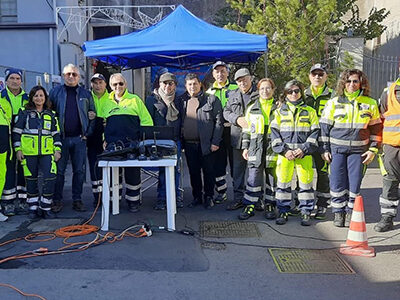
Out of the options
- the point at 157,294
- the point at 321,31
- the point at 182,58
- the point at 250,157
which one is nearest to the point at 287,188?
the point at 250,157

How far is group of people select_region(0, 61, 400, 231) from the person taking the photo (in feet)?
16.8

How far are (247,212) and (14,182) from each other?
3.35 metres

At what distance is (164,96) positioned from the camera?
6.02 metres

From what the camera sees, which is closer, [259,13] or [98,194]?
[98,194]

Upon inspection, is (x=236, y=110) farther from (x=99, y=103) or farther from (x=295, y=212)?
(x=99, y=103)

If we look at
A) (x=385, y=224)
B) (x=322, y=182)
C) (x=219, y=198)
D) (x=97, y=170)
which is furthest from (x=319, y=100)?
(x=97, y=170)

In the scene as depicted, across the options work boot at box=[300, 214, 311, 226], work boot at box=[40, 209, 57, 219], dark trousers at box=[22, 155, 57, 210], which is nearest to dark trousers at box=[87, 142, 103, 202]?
dark trousers at box=[22, 155, 57, 210]

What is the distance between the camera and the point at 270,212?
5.73 m

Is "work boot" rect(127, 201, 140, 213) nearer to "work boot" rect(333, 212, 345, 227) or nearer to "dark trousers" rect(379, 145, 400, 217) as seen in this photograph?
"work boot" rect(333, 212, 345, 227)

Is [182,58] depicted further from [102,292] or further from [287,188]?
[102,292]

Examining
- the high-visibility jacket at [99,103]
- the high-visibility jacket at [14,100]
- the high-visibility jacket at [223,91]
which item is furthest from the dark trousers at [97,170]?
the high-visibility jacket at [223,91]

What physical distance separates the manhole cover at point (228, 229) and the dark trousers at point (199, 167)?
2.80ft

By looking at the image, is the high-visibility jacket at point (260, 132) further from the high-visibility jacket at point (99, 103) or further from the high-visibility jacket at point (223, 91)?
the high-visibility jacket at point (99, 103)

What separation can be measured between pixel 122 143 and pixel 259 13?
6.28 metres
